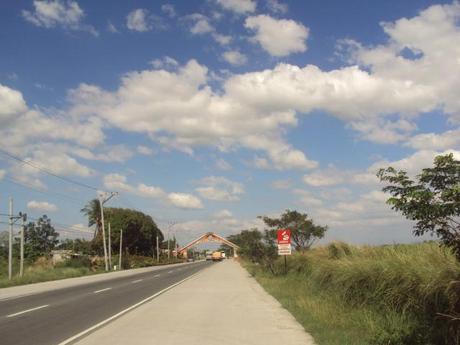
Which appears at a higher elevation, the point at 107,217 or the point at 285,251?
the point at 107,217

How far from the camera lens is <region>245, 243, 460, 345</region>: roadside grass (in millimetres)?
8875

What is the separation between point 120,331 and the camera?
39.8ft

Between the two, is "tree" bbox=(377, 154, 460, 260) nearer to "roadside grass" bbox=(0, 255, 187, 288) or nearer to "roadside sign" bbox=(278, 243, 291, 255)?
"roadside sign" bbox=(278, 243, 291, 255)

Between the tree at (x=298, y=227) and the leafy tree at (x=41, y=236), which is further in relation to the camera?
the leafy tree at (x=41, y=236)

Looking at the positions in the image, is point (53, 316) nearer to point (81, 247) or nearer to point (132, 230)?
point (81, 247)

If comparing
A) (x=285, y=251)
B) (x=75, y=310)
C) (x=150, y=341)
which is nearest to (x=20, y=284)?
(x=285, y=251)

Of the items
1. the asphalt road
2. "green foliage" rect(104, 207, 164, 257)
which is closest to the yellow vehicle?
"green foliage" rect(104, 207, 164, 257)

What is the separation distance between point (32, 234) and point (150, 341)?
102686 mm

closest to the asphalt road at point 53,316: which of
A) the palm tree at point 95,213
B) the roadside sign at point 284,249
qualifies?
the roadside sign at point 284,249

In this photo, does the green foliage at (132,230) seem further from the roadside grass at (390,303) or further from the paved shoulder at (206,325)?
the roadside grass at (390,303)

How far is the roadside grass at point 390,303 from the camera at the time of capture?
8.88m

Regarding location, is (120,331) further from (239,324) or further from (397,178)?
(397,178)

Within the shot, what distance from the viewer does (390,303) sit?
11.7 metres

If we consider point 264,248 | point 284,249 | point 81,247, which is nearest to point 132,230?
point 81,247
